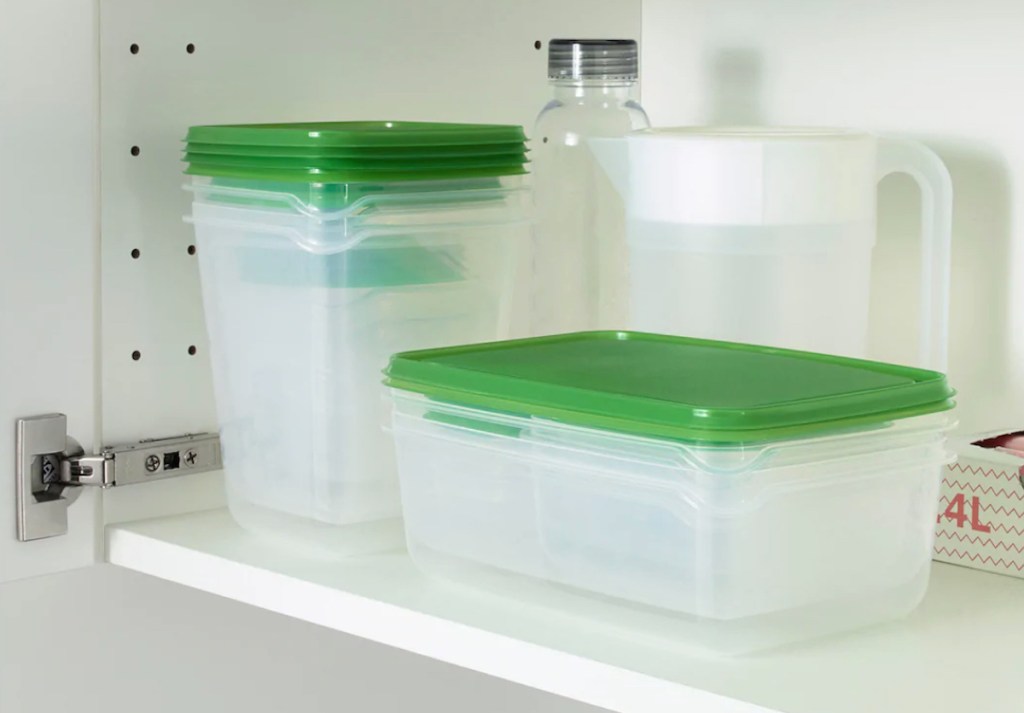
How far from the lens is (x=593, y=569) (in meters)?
0.61

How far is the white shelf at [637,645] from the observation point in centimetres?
55

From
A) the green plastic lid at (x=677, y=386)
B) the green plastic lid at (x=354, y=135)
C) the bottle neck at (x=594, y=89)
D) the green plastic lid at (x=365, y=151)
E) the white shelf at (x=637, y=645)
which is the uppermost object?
the bottle neck at (x=594, y=89)

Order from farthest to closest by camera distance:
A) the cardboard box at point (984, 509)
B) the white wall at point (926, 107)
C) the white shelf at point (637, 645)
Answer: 1. the white wall at point (926, 107)
2. the cardboard box at point (984, 509)
3. the white shelf at point (637, 645)

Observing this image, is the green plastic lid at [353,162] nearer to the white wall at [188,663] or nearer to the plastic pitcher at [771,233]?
the plastic pitcher at [771,233]

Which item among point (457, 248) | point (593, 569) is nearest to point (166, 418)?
point (457, 248)

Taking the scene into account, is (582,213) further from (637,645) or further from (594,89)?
(637,645)

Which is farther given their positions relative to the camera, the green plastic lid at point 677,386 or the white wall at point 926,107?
the white wall at point 926,107

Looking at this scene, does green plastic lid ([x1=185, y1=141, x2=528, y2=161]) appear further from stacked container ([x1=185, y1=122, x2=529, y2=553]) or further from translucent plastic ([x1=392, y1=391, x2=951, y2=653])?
translucent plastic ([x1=392, y1=391, x2=951, y2=653])

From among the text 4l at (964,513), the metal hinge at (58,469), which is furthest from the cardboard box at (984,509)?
the metal hinge at (58,469)

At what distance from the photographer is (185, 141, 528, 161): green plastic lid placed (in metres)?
0.72

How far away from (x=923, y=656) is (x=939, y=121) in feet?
1.30

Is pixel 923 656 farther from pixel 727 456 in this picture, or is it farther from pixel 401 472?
pixel 401 472

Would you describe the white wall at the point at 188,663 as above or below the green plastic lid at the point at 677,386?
below

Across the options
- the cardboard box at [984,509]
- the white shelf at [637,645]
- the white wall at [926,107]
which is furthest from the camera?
the white wall at [926,107]
